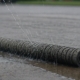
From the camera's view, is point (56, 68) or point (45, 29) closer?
point (56, 68)

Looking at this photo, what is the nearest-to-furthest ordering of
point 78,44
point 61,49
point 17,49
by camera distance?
point 61,49, point 17,49, point 78,44

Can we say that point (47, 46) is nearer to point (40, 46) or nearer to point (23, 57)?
point (40, 46)

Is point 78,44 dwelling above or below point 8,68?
below

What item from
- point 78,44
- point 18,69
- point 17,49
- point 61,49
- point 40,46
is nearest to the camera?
point 18,69

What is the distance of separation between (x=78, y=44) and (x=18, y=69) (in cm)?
518

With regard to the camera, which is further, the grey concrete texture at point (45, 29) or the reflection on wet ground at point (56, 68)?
the grey concrete texture at point (45, 29)

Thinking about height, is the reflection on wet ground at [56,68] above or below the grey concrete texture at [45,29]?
above

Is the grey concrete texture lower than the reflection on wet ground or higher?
lower

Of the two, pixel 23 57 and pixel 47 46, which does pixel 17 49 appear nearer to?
pixel 23 57

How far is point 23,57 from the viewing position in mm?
12102

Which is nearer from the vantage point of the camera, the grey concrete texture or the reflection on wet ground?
the reflection on wet ground

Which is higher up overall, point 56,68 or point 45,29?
point 56,68

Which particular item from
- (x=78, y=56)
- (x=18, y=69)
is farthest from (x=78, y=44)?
(x=18, y=69)

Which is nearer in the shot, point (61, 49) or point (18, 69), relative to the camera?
point (18, 69)
